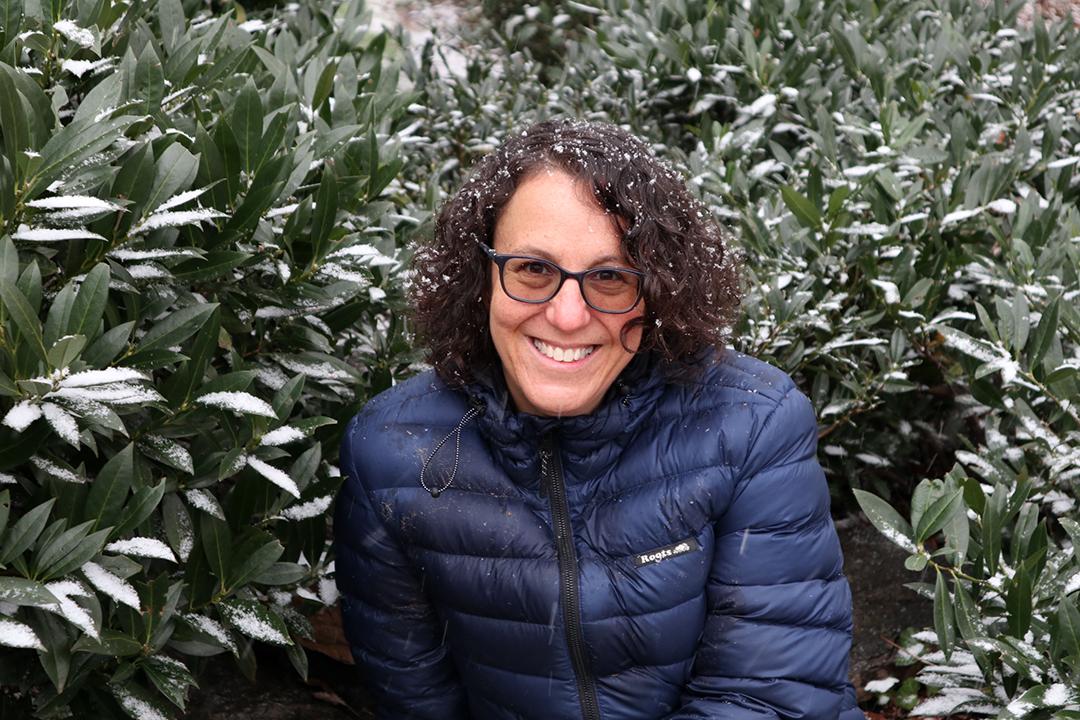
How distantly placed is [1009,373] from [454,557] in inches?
57.1

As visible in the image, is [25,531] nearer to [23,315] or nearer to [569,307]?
[23,315]

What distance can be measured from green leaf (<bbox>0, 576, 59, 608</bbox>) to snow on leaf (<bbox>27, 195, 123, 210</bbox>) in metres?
0.63

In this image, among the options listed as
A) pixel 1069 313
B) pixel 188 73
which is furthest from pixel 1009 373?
pixel 188 73

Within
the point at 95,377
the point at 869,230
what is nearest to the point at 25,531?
the point at 95,377

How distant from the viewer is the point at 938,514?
2455 millimetres

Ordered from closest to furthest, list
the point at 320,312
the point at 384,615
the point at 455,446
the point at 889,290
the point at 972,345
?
the point at 455,446, the point at 384,615, the point at 320,312, the point at 972,345, the point at 889,290

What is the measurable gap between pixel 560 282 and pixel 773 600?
Answer: 2.47 feet

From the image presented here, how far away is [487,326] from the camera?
256cm

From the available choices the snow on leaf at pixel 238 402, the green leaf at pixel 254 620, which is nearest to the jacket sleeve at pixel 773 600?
the green leaf at pixel 254 620

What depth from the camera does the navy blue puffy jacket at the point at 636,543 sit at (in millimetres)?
2398

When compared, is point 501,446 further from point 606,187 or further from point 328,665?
point 328,665

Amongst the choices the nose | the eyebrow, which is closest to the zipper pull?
the nose

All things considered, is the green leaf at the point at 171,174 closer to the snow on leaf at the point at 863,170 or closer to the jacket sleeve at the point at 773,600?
the jacket sleeve at the point at 773,600

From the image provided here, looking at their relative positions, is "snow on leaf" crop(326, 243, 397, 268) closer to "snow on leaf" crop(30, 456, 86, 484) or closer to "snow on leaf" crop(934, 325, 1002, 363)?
"snow on leaf" crop(30, 456, 86, 484)
